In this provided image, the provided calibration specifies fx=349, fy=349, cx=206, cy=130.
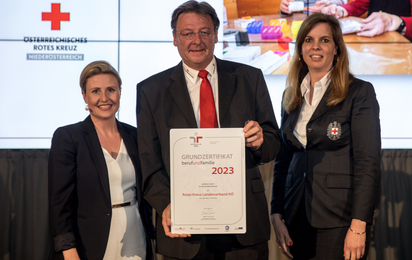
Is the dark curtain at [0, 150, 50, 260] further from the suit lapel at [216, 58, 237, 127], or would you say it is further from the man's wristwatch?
the man's wristwatch

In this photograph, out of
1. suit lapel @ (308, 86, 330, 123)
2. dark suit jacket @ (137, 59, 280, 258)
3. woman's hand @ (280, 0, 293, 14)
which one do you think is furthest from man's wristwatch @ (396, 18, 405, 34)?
dark suit jacket @ (137, 59, 280, 258)

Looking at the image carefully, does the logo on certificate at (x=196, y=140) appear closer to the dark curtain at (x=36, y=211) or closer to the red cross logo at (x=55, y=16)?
the dark curtain at (x=36, y=211)

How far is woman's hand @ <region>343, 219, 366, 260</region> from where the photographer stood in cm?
177

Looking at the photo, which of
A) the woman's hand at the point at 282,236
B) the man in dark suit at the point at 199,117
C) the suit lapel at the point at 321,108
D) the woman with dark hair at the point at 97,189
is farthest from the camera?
the woman's hand at the point at 282,236

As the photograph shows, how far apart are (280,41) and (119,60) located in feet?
5.77

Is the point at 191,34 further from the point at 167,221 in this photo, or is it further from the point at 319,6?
the point at 319,6

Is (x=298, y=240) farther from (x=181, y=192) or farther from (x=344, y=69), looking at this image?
(x=344, y=69)

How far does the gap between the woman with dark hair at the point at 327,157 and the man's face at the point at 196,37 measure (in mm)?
711

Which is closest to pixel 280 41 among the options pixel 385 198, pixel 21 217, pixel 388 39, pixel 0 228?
pixel 388 39

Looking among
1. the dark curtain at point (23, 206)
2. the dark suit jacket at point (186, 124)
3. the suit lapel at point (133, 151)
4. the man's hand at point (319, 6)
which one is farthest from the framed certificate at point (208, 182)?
the man's hand at point (319, 6)

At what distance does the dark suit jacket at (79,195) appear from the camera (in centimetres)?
183

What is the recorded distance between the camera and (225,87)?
1743 mm

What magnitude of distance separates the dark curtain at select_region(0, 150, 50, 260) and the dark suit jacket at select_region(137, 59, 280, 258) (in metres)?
2.39

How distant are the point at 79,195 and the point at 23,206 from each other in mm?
2135
